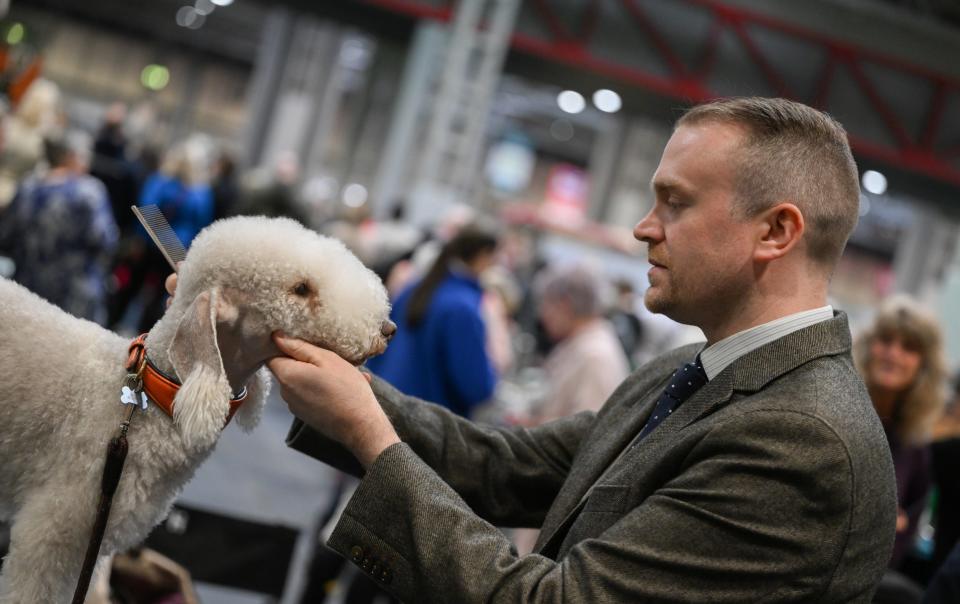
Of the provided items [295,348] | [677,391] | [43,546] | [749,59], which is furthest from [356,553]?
[749,59]

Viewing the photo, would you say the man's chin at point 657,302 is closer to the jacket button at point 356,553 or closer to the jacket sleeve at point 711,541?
the jacket sleeve at point 711,541

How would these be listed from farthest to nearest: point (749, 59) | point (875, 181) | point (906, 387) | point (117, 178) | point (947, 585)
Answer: point (875, 181) → point (749, 59) → point (117, 178) → point (906, 387) → point (947, 585)

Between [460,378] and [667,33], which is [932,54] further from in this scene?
[460,378]

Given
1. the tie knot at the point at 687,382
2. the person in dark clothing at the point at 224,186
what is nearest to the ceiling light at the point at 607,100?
the person in dark clothing at the point at 224,186

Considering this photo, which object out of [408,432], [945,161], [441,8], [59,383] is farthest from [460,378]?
[945,161]

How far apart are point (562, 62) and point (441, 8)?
5.55 ft


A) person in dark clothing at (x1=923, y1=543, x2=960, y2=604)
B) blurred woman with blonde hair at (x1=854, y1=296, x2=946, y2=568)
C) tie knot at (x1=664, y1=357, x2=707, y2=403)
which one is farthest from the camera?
blurred woman with blonde hair at (x1=854, y1=296, x2=946, y2=568)

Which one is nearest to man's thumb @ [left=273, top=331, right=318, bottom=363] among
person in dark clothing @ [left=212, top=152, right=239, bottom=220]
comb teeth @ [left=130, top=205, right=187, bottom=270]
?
comb teeth @ [left=130, top=205, right=187, bottom=270]

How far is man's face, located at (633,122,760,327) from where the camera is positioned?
146 cm

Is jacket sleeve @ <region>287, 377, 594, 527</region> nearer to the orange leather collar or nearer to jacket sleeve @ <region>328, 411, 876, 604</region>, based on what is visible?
the orange leather collar

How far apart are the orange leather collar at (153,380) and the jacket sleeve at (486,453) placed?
0.94ft

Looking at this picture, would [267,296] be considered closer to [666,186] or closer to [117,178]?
[666,186]

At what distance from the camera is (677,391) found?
62.7 inches

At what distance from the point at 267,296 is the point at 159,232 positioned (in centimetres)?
23
